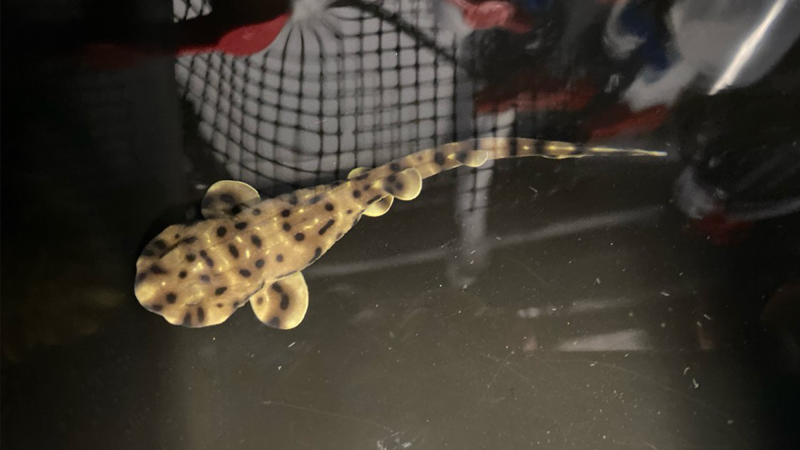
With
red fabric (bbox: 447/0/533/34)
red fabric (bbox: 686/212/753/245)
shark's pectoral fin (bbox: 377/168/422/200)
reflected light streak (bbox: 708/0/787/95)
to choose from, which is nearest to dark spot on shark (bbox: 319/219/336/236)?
shark's pectoral fin (bbox: 377/168/422/200)

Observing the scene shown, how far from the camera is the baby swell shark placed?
926 millimetres

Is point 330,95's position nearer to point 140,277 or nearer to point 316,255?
point 316,255

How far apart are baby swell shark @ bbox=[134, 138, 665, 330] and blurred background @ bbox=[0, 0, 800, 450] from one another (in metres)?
0.02

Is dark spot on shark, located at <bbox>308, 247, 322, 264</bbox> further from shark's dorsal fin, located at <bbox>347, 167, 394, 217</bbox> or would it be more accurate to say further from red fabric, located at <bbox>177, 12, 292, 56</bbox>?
red fabric, located at <bbox>177, 12, 292, 56</bbox>

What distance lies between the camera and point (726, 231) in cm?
102

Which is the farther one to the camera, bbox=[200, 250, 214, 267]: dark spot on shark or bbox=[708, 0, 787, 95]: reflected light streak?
bbox=[708, 0, 787, 95]: reflected light streak

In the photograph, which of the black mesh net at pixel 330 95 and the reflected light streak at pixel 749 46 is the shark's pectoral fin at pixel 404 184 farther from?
the reflected light streak at pixel 749 46

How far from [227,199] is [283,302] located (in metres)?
0.20

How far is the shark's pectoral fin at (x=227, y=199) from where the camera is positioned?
0.95 m

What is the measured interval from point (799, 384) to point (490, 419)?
1.84 feet

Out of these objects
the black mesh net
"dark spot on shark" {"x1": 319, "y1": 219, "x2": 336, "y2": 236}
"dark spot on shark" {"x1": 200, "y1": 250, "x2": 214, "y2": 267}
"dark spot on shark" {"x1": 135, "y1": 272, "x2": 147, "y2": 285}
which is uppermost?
the black mesh net

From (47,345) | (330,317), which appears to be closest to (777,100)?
(330,317)

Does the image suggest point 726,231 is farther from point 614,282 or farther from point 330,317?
point 330,317

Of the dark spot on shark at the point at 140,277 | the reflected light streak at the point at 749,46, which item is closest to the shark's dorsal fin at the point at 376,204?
the dark spot on shark at the point at 140,277
